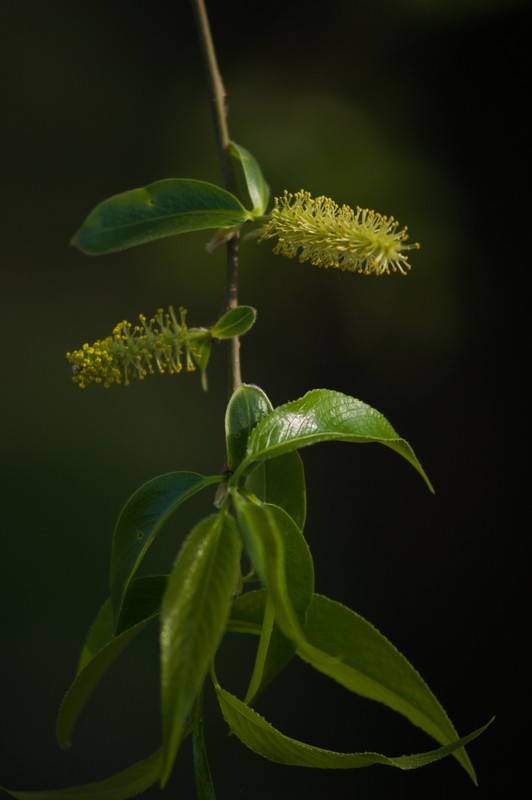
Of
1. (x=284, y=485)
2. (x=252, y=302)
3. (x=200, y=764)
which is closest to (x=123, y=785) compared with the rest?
(x=200, y=764)

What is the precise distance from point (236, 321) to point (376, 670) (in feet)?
0.55

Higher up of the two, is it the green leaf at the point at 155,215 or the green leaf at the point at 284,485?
the green leaf at the point at 155,215

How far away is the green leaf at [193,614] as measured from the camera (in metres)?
0.26

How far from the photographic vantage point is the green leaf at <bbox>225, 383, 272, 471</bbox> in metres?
0.39

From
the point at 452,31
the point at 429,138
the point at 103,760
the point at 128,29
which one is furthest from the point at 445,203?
the point at 103,760

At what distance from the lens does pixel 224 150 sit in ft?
1.66

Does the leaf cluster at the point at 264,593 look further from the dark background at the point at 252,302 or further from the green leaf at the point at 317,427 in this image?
the dark background at the point at 252,302

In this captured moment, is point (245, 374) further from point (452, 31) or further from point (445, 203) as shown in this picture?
point (452, 31)

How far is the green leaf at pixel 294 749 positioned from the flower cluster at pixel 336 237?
0.20 metres

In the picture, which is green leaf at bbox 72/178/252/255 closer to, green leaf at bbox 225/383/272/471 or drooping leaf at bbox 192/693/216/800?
green leaf at bbox 225/383/272/471

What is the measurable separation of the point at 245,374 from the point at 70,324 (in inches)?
9.4

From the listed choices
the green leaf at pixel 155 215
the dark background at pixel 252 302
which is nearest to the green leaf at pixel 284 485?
the green leaf at pixel 155 215

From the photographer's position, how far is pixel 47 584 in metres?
1.12

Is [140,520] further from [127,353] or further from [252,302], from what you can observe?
[252,302]
